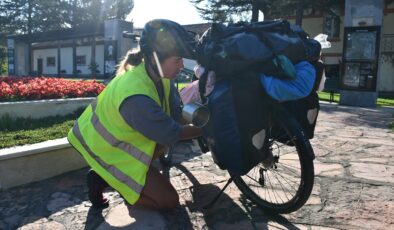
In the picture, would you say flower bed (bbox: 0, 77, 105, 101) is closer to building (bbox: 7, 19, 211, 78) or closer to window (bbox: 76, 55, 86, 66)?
building (bbox: 7, 19, 211, 78)

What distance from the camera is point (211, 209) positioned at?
317cm

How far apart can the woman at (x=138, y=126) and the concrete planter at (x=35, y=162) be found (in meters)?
0.72

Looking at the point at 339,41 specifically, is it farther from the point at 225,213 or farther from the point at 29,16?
the point at 29,16

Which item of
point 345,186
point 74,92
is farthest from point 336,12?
point 345,186

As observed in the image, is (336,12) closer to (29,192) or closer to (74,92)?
(74,92)

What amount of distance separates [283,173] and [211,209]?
826 millimetres

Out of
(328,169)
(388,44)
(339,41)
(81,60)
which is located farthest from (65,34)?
(328,169)

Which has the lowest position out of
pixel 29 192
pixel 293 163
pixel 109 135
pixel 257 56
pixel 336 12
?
pixel 29 192

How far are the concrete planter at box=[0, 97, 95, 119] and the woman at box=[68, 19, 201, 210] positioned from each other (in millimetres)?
2991

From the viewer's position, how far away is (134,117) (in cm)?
275

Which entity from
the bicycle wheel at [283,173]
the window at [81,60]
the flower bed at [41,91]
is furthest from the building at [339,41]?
the window at [81,60]

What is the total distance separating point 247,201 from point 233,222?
0.44 m

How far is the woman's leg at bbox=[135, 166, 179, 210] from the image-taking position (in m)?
3.05

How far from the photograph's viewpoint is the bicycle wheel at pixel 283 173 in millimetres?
2723
